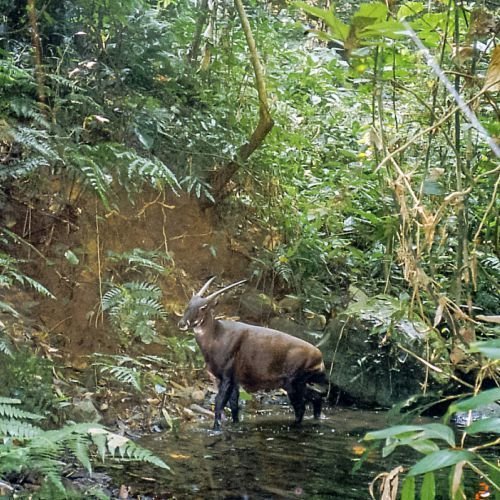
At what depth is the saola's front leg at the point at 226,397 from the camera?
4.35 m

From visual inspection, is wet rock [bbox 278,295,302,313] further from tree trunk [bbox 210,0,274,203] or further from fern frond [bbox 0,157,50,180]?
fern frond [bbox 0,157,50,180]

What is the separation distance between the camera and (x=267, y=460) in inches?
138

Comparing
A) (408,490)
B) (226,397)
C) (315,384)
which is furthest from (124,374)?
(408,490)

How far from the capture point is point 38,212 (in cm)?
488

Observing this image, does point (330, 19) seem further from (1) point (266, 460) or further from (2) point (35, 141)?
(2) point (35, 141)

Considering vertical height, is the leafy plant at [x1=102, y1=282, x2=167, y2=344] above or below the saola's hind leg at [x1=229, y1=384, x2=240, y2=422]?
above

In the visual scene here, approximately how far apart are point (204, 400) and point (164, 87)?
2.33 metres

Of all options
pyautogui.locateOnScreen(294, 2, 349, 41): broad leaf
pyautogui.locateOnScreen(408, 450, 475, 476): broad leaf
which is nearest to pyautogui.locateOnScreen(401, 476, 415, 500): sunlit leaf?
pyautogui.locateOnScreen(408, 450, 475, 476): broad leaf

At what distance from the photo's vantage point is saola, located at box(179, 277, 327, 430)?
14.9 feet

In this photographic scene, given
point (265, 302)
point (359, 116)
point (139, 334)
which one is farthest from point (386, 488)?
point (359, 116)

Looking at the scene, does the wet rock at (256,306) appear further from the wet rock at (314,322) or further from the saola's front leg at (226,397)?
the saola's front leg at (226,397)

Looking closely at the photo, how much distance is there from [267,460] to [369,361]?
205cm

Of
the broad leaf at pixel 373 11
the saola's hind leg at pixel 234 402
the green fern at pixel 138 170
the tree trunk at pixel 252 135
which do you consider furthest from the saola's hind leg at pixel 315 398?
the broad leaf at pixel 373 11

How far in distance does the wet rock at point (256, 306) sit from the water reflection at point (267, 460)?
3.39ft
